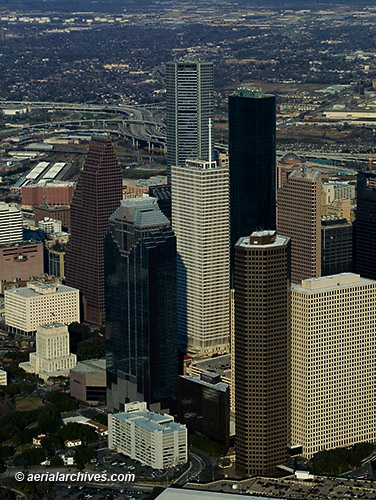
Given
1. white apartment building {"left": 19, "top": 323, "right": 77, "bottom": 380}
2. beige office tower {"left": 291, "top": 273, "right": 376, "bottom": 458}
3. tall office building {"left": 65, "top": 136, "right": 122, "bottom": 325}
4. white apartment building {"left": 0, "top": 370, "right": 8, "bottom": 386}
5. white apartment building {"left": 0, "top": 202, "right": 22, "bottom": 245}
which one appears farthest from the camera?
white apartment building {"left": 0, "top": 202, "right": 22, "bottom": 245}

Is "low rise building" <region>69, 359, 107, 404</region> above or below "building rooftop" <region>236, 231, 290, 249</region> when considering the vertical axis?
below

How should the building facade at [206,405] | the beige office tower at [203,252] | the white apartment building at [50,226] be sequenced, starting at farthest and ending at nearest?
the white apartment building at [50,226] → the beige office tower at [203,252] → the building facade at [206,405]

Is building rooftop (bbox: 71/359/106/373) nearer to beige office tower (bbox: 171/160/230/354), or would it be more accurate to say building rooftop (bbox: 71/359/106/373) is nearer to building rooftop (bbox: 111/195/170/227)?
beige office tower (bbox: 171/160/230/354)

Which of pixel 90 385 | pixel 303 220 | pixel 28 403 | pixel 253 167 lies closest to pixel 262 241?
pixel 90 385

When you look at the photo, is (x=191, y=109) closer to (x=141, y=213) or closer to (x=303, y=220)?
(x=303, y=220)

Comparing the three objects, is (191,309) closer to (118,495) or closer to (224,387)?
(224,387)

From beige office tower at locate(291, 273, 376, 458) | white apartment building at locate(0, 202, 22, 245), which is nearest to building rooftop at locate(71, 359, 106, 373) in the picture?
beige office tower at locate(291, 273, 376, 458)

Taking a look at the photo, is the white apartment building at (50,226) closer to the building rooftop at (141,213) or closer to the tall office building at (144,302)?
the tall office building at (144,302)

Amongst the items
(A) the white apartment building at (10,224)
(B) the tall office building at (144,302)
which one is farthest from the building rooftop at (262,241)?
(A) the white apartment building at (10,224)
